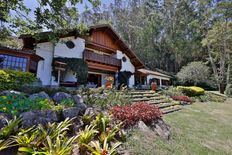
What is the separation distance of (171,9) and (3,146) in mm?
39875

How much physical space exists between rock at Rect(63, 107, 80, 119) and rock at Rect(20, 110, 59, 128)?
0.31 metres

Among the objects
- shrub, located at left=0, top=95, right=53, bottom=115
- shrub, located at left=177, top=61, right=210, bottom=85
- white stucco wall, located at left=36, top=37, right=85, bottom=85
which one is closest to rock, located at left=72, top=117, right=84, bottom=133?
shrub, located at left=0, top=95, right=53, bottom=115

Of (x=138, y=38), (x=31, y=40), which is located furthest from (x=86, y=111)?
(x=138, y=38)

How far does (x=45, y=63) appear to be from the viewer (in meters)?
14.8

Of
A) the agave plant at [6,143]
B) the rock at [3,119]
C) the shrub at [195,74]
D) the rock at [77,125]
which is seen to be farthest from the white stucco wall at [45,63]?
the shrub at [195,74]

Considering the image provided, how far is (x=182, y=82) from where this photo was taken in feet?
102

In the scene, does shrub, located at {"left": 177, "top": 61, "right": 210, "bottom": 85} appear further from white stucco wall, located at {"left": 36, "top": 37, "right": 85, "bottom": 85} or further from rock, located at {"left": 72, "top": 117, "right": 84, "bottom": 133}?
rock, located at {"left": 72, "top": 117, "right": 84, "bottom": 133}

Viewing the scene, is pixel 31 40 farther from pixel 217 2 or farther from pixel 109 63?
pixel 217 2

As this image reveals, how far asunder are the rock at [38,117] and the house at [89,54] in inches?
282

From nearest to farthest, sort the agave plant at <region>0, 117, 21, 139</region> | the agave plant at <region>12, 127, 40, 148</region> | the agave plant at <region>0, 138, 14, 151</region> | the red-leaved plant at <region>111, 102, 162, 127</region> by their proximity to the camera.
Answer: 1. the agave plant at <region>0, 138, 14, 151</region>
2. the agave plant at <region>12, 127, 40, 148</region>
3. the agave plant at <region>0, 117, 21, 139</region>
4. the red-leaved plant at <region>111, 102, 162, 127</region>

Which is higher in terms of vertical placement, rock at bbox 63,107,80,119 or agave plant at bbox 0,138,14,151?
rock at bbox 63,107,80,119

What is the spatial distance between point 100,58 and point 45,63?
18.1ft

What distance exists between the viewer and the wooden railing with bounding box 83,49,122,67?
672 inches

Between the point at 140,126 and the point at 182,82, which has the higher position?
the point at 182,82
